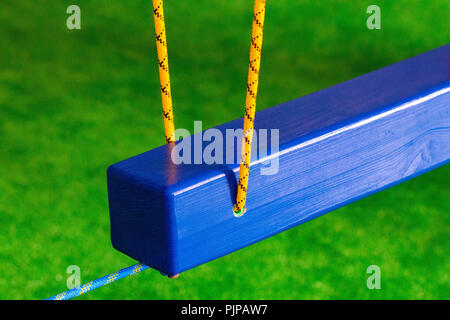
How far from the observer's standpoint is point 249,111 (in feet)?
3.61

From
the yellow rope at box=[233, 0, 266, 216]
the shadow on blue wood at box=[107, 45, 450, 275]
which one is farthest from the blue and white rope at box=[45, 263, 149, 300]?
the yellow rope at box=[233, 0, 266, 216]

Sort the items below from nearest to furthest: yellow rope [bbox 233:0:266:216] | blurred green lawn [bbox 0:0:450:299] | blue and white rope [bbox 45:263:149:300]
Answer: yellow rope [bbox 233:0:266:216], blue and white rope [bbox 45:263:149:300], blurred green lawn [bbox 0:0:450:299]

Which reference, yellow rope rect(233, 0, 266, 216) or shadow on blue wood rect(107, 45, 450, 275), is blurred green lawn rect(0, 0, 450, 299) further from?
yellow rope rect(233, 0, 266, 216)

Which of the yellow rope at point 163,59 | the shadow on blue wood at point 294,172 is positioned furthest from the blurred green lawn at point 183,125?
the yellow rope at point 163,59

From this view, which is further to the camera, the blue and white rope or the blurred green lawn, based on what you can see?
the blurred green lawn

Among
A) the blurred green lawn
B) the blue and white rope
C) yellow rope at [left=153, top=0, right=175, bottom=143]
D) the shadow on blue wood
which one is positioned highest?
yellow rope at [left=153, top=0, right=175, bottom=143]

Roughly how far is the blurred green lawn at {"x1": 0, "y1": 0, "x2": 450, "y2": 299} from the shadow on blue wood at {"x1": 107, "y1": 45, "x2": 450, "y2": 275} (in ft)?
3.20

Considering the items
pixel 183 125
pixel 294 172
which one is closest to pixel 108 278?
pixel 294 172

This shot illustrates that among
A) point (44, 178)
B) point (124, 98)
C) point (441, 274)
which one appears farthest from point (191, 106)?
point (441, 274)

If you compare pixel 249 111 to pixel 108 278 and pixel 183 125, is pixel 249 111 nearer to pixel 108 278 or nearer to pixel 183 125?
pixel 108 278

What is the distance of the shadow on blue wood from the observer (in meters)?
1.09

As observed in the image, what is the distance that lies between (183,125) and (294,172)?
5.47 feet

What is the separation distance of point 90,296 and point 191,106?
925mm

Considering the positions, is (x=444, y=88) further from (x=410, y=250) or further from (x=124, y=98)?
(x=124, y=98)
